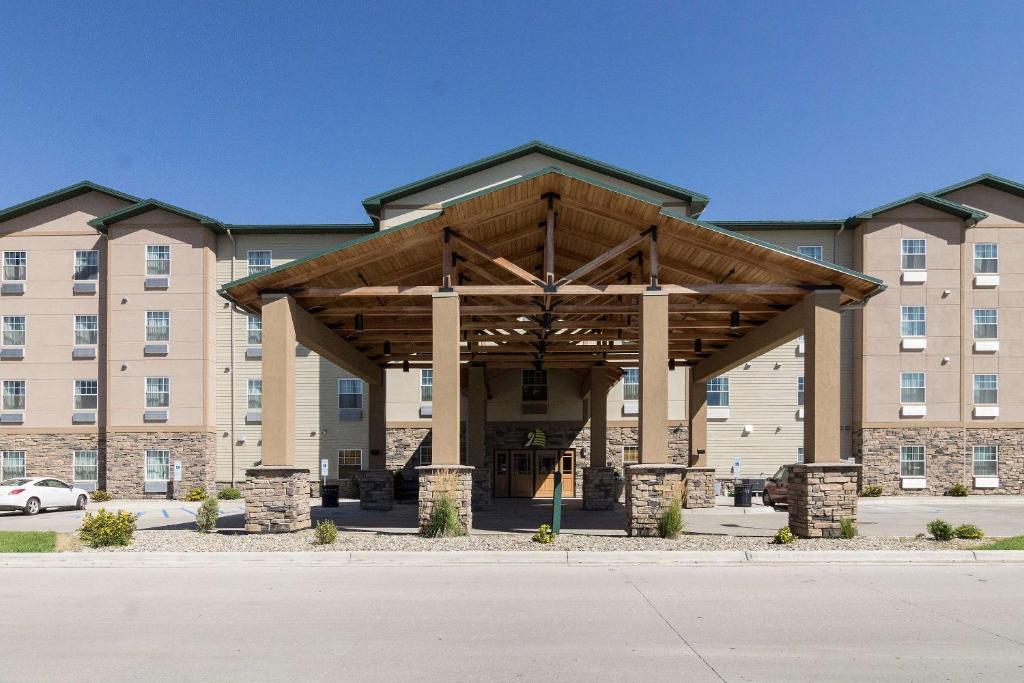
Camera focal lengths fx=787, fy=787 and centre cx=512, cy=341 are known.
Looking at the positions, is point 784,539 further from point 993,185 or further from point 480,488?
point 993,185

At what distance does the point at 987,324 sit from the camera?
33.0 metres

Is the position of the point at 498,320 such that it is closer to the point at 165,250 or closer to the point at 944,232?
the point at 165,250

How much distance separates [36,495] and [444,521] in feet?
58.7

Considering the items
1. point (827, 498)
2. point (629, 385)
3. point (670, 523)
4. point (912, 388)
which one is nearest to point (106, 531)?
point (670, 523)

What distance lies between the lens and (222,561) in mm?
14555

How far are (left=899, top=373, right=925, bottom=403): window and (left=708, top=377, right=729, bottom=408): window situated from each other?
276 inches

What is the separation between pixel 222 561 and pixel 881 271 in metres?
28.4

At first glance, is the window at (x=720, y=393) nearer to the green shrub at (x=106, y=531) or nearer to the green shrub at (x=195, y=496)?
the green shrub at (x=195, y=496)

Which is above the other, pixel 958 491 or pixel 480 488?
pixel 480 488

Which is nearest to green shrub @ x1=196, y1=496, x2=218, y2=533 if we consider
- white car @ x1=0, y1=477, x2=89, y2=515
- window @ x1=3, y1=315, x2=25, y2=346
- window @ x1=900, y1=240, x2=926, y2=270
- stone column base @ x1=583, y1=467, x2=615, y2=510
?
stone column base @ x1=583, y1=467, x2=615, y2=510

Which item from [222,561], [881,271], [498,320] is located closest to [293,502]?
[222,561]

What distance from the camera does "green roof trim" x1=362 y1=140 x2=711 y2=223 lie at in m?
30.0

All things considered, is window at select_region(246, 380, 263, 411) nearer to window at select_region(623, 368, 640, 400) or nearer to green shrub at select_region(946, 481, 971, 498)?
window at select_region(623, 368, 640, 400)

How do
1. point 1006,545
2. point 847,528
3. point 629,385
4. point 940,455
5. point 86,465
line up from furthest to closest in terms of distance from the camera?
1. point 629,385
2. point 86,465
3. point 940,455
4. point 847,528
5. point 1006,545
